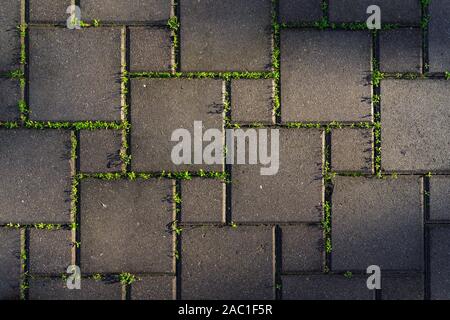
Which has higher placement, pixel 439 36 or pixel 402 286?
pixel 439 36

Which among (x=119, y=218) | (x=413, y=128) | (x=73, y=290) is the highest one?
(x=413, y=128)

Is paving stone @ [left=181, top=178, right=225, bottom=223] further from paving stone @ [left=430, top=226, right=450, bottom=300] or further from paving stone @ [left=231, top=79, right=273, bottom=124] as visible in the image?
paving stone @ [left=430, top=226, right=450, bottom=300]

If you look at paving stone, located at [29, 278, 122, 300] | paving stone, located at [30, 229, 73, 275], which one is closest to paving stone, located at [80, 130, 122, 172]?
paving stone, located at [30, 229, 73, 275]

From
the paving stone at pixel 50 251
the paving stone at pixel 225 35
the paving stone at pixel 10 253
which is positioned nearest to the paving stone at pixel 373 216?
the paving stone at pixel 225 35

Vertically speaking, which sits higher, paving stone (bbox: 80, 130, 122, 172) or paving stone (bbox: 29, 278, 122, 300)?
paving stone (bbox: 80, 130, 122, 172)

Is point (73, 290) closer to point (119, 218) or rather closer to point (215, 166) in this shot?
point (119, 218)

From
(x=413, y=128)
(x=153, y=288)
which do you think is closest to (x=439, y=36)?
(x=413, y=128)

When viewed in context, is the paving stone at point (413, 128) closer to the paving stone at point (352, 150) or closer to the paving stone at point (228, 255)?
the paving stone at point (352, 150)
